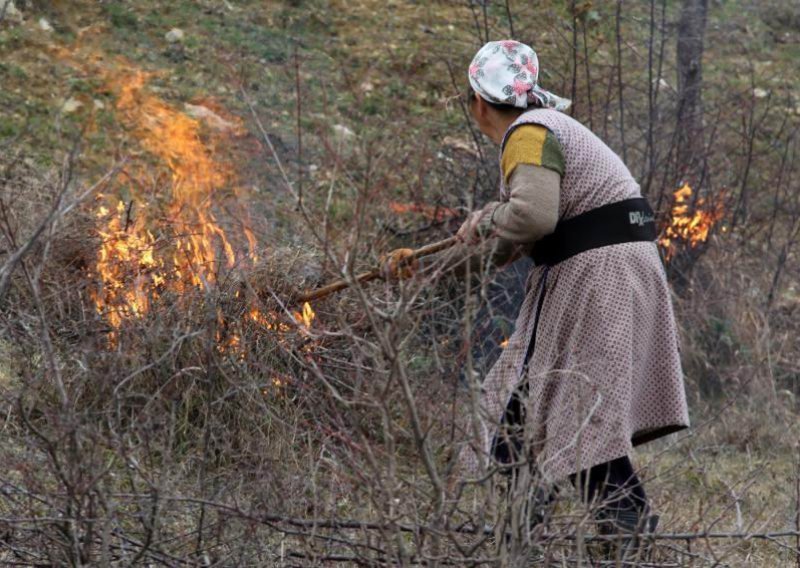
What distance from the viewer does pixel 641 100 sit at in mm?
9266

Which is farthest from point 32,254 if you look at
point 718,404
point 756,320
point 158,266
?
point 756,320

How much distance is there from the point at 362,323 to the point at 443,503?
6.25 ft

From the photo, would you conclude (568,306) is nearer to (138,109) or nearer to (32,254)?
(32,254)

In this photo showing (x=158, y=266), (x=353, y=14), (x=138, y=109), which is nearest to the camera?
(x=158, y=266)

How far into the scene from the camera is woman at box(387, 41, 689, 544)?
→ 356 cm

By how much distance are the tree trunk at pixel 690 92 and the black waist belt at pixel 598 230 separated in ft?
11.5

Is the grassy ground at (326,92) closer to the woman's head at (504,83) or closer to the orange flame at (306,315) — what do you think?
the orange flame at (306,315)

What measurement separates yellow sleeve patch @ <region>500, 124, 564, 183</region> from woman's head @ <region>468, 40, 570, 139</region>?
0.18 m

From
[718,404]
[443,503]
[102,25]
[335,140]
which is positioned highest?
[443,503]

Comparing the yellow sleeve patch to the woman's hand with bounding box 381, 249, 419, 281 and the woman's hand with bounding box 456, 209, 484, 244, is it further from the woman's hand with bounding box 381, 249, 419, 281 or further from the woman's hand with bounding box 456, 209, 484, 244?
the woman's hand with bounding box 381, 249, 419, 281

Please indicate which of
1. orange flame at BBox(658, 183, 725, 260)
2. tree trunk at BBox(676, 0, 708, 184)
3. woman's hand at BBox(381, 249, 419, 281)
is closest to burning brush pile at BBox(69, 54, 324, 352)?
woman's hand at BBox(381, 249, 419, 281)

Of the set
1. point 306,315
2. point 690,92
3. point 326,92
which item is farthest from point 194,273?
point 690,92

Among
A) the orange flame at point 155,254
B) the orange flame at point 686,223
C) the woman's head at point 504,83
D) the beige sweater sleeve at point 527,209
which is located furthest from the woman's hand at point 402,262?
the orange flame at point 686,223

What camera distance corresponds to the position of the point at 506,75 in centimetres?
373
